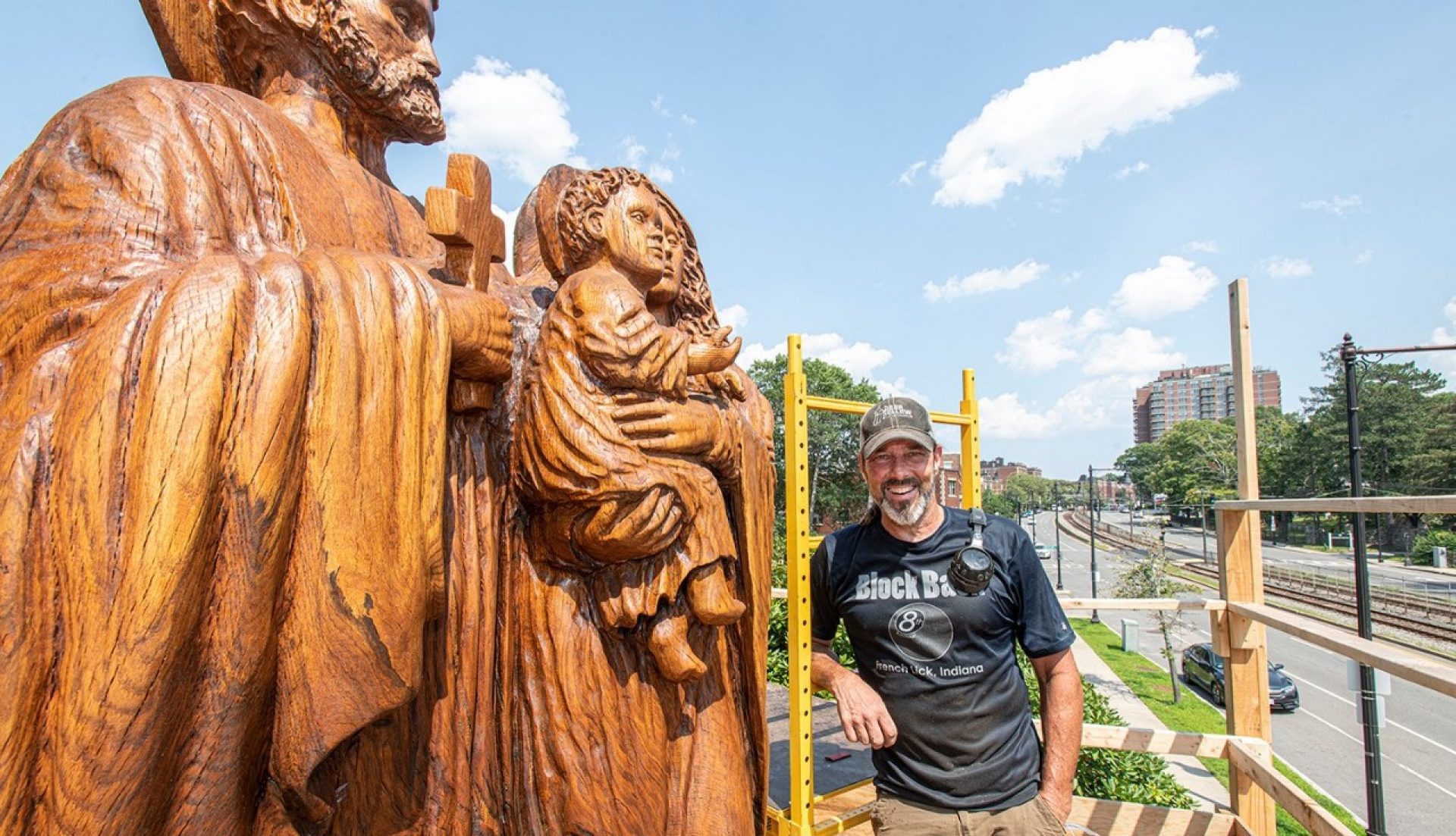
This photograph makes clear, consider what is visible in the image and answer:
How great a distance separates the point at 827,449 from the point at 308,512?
1017 inches

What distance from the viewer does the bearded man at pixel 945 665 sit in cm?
187

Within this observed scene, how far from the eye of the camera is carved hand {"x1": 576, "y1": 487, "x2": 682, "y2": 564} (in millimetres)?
1342

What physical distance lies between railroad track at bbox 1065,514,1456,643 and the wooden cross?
1263 cm

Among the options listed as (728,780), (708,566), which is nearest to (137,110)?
(708,566)

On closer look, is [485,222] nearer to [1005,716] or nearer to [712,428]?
[712,428]

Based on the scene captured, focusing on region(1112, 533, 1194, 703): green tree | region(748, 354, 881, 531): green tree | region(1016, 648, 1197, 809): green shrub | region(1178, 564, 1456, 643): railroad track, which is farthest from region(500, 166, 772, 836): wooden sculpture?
region(748, 354, 881, 531): green tree

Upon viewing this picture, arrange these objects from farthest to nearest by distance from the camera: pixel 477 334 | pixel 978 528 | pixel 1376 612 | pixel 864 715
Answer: pixel 1376 612
pixel 978 528
pixel 864 715
pixel 477 334

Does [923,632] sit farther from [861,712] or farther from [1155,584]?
[1155,584]

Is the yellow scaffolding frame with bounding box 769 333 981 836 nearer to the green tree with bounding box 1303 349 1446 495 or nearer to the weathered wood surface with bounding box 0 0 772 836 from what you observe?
the weathered wood surface with bounding box 0 0 772 836

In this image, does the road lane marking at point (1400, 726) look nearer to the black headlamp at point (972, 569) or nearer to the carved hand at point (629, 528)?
the black headlamp at point (972, 569)

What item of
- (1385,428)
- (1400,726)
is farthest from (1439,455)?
(1400,726)

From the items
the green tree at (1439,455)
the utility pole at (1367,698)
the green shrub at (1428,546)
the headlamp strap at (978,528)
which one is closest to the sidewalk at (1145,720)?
the utility pole at (1367,698)

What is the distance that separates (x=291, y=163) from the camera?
136 centimetres

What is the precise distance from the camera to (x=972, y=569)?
1939mm
